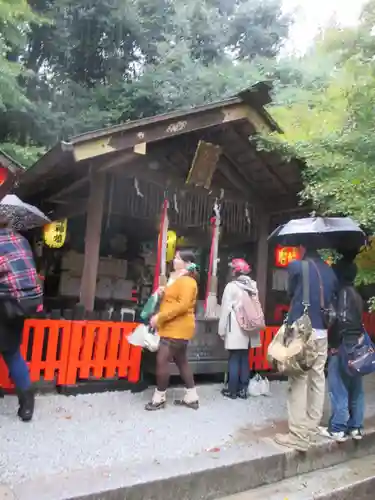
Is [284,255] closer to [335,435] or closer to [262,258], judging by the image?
[262,258]

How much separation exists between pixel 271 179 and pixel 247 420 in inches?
180

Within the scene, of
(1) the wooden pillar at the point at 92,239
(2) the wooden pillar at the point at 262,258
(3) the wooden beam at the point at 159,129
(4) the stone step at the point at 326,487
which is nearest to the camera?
(4) the stone step at the point at 326,487

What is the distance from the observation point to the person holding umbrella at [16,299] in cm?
439

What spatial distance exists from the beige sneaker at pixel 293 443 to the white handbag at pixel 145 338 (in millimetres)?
1843

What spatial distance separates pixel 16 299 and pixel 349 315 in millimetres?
3552

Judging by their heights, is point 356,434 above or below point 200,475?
above

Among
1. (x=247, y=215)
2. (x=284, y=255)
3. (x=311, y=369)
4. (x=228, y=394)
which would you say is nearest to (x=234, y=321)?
(x=228, y=394)

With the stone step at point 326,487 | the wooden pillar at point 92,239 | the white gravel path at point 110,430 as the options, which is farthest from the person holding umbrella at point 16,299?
the stone step at point 326,487

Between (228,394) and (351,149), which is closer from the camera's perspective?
(228,394)

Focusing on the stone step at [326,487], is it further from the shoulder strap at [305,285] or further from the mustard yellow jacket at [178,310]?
the mustard yellow jacket at [178,310]

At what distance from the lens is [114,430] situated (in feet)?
15.1

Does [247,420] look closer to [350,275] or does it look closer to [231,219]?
[350,275]

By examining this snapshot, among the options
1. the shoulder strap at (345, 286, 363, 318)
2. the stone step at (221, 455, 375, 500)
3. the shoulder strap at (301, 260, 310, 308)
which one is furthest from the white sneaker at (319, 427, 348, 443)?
the shoulder strap at (301, 260, 310, 308)

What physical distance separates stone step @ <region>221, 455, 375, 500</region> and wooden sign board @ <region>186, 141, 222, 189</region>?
4862 mm
